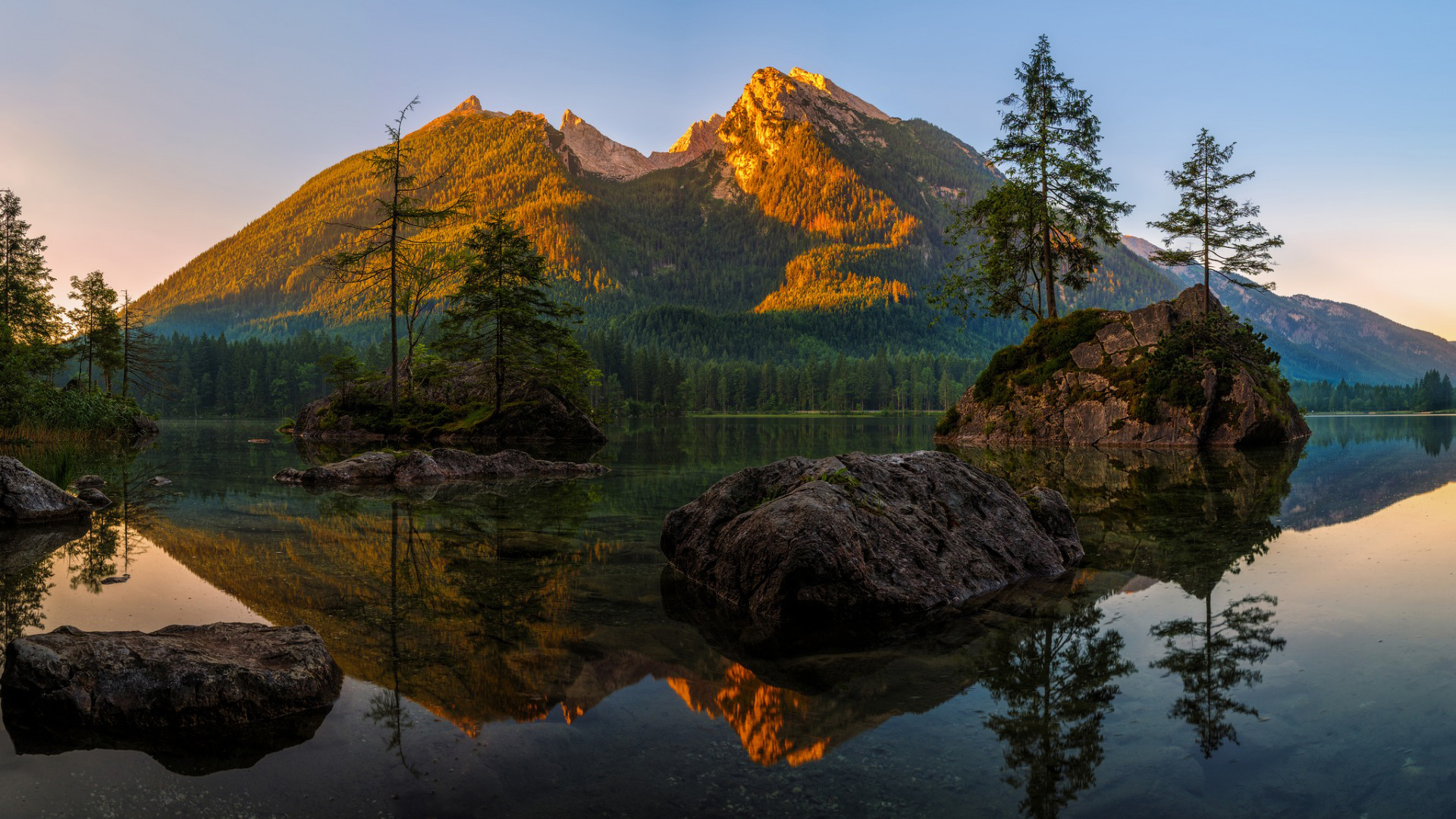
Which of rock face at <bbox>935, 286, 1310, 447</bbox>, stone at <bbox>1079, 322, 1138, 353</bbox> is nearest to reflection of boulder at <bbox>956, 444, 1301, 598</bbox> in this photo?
rock face at <bbox>935, 286, 1310, 447</bbox>

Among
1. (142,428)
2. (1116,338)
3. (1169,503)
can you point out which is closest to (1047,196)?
(1116,338)

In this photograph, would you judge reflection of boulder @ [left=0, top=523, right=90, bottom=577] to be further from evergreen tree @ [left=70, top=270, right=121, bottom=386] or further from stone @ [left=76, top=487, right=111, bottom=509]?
evergreen tree @ [left=70, top=270, right=121, bottom=386]

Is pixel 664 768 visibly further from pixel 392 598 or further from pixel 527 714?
pixel 392 598

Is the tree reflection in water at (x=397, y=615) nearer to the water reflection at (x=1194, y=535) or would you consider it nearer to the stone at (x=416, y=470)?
the water reflection at (x=1194, y=535)

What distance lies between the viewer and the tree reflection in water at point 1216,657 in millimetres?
4746

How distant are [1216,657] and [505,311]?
36.1m

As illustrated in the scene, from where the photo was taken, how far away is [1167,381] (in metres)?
33.2

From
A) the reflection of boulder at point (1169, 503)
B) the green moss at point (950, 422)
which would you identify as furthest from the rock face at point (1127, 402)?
the reflection of boulder at point (1169, 503)

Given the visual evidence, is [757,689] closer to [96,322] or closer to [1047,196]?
[1047,196]

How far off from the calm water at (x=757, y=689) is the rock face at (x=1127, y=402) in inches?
908

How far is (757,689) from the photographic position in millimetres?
5336

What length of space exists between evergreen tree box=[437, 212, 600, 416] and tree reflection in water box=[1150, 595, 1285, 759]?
3441 centimetres

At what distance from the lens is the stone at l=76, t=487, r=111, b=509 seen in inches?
561

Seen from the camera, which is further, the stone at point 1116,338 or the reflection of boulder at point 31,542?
the stone at point 1116,338
